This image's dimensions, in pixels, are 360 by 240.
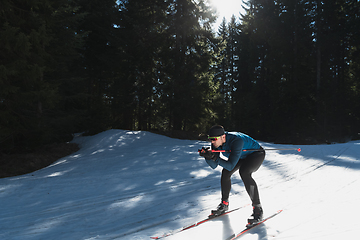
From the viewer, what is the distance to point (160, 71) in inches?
750

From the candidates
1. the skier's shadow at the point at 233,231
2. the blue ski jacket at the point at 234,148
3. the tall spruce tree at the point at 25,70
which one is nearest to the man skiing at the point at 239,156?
the blue ski jacket at the point at 234,148

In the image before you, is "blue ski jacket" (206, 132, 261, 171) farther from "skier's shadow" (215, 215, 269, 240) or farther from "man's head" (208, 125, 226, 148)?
"skier's shadow" (215, 215, 269, 240)

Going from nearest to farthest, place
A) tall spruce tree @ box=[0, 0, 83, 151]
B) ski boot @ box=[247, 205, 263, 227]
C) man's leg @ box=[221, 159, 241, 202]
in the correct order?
1. ski boot @ box=[247, 205, 263, 227]
2. man's leg @ box=[221, 159, 241, 202]
3. tall spruce tree @ box=[0, 0, 83, 151]

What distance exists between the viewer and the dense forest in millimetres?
9688

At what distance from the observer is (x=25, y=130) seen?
9609 millimetres

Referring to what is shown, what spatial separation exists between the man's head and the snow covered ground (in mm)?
1325

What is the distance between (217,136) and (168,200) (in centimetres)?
219

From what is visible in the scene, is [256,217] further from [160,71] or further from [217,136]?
[160,71]

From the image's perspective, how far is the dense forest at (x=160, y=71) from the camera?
9688 mm

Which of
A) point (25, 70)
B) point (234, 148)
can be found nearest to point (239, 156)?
point (234, 148)

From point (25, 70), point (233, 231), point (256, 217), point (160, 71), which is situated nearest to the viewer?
point (233, 231)

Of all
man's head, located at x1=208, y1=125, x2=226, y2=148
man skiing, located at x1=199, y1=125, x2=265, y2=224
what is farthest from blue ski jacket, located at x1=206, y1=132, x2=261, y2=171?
man's head, located at x1=208, y1=125, x2=226, y2=148

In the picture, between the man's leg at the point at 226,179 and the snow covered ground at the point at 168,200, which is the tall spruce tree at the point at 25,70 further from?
the man's leg at the point at 226,179

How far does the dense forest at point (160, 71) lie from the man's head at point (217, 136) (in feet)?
25.3
